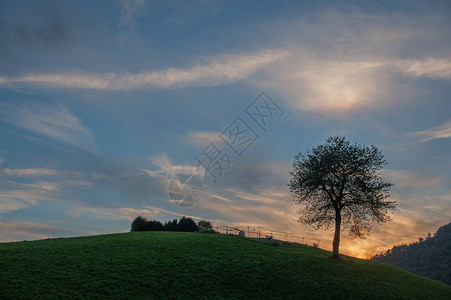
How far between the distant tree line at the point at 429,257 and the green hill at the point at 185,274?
113 meters

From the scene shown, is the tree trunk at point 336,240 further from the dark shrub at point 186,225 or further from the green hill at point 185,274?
the dark shrub at point 186,225

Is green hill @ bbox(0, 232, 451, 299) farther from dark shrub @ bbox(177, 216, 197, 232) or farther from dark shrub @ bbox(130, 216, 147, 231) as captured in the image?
dark shrub @ bbox(177, 216, 197, 232)

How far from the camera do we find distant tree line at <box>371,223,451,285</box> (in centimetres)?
14050

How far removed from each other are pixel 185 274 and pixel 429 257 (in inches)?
6582

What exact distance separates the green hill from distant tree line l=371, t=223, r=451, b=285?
4450 inches

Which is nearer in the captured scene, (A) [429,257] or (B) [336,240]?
(B) [336,240]

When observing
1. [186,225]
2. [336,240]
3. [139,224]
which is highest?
[186,225]

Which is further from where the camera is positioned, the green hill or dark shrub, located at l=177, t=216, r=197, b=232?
dark shrub, located at l=177, t=216, r=197, b=232

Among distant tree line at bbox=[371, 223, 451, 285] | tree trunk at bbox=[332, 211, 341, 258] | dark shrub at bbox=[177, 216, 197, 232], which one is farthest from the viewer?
distant tree line at bbox=[371, 223, 451, 285]

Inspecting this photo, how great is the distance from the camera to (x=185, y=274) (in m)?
35.6

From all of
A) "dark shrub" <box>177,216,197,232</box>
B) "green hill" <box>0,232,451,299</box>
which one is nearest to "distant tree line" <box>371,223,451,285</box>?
"dark shrub" <box>177,216,197,232</box>

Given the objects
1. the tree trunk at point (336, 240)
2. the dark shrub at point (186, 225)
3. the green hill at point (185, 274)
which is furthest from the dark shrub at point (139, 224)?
the tree trunk at point (336, 240)

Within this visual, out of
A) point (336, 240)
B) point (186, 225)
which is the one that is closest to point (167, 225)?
point (186, 225)

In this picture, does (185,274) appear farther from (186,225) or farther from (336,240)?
(186,225)
